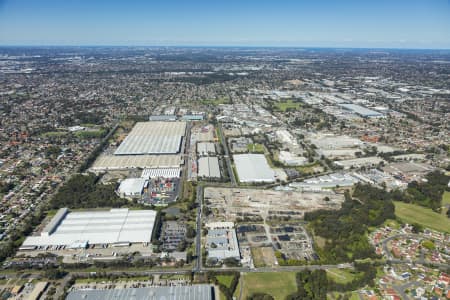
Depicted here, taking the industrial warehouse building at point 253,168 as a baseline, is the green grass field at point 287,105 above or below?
above

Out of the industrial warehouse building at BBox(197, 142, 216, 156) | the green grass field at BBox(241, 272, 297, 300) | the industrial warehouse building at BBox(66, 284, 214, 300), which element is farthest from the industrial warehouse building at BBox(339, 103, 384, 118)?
the industrial warehouse building at BBox(66, 284, 214, 300)

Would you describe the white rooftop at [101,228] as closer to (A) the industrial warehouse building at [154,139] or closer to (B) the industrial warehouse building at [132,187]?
(B) the industrial warehouse building at [132,187]

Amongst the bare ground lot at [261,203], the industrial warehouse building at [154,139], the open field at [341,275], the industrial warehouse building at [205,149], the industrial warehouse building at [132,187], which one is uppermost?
the industrial warehouse building at [154,139]

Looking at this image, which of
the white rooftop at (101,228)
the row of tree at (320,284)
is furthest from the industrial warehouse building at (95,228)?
the row of tree at (320,284)

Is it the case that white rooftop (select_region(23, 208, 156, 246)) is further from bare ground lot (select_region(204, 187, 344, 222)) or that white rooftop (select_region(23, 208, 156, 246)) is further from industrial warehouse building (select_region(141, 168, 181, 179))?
industrial warehouse building (select_region(141, 168, 181, 179))

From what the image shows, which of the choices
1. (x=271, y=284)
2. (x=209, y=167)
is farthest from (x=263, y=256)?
(x=209, y=167)

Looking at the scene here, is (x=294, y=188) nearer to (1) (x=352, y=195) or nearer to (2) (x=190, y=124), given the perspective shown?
(1) (x=352, y=195)

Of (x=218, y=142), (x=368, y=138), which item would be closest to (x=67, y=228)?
(x=218, y=142)
